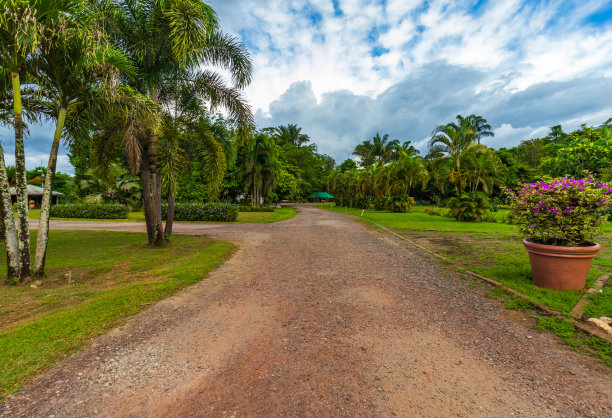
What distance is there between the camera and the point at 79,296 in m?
4.38

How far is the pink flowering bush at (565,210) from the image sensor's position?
4293mm

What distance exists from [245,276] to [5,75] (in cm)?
640

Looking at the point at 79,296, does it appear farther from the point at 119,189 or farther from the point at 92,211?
the point at 119,189

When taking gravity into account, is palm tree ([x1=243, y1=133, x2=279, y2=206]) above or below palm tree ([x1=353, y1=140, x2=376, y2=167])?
below

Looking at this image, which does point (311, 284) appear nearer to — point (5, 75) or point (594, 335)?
point (594, 335)

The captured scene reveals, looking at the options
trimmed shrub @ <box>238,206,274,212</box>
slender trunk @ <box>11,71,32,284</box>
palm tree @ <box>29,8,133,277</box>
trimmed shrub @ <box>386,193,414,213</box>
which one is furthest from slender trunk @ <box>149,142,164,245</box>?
trimmed shrub @ <box>386,193,414,213</box>

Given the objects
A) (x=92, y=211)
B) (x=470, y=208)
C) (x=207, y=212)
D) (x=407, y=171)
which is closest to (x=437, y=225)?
(x=470, y=208)

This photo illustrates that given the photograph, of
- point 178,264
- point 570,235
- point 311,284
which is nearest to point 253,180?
point 178,264

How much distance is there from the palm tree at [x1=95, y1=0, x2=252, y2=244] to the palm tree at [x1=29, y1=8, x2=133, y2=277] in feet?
4.62

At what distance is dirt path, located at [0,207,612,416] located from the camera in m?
2.08

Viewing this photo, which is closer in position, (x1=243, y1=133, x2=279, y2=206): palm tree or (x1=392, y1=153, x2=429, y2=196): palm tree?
(x1=243, y1=133, x2=279, y2=206): palm tree

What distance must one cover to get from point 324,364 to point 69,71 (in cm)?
716

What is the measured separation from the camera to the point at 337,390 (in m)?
2.24

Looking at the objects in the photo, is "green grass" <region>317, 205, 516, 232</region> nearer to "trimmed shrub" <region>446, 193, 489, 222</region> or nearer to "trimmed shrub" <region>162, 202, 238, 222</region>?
"trimmed shrub" <region>446, 193, 489, 222</region>
